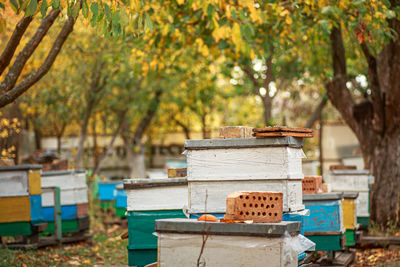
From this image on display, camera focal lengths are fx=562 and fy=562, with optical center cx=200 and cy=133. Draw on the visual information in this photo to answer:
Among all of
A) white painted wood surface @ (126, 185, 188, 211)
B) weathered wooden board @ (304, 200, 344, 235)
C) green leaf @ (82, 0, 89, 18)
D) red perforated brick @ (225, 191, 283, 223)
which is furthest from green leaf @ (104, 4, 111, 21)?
weathered wooden board @ (304, 200, 344, 235)

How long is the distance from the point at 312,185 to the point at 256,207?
321 cm

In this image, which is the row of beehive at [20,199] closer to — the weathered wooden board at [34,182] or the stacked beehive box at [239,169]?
the weathered wooden board at [34,182]

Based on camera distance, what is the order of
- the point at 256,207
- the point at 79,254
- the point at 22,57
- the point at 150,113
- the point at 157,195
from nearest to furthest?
the point at 256,207 < the point at 157,195 < the point at 22,57 < the point at 79,254 < the point at 150,113

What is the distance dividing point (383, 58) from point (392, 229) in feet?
11.5

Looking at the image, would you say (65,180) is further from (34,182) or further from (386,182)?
(386,182)

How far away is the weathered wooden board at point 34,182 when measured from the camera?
960cm

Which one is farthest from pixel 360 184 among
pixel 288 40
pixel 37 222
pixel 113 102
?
pixel 113 102

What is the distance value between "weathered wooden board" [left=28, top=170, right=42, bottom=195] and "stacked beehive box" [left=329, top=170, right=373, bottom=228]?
545 cm

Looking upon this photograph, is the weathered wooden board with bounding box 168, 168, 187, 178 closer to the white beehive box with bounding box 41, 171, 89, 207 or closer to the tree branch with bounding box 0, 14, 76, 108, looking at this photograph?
the tree branch with bounding box 0, 14, 76, 108

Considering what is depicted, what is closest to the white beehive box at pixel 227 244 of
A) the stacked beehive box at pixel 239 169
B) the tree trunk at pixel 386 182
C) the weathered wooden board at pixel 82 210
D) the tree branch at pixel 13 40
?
the stacked beehive box at pixel 239 169

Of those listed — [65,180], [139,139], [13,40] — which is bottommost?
[65,180]

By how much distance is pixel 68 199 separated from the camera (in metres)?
11.8

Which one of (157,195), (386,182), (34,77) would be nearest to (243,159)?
(157,195)

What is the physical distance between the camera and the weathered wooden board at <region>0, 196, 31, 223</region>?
31.2 ft
